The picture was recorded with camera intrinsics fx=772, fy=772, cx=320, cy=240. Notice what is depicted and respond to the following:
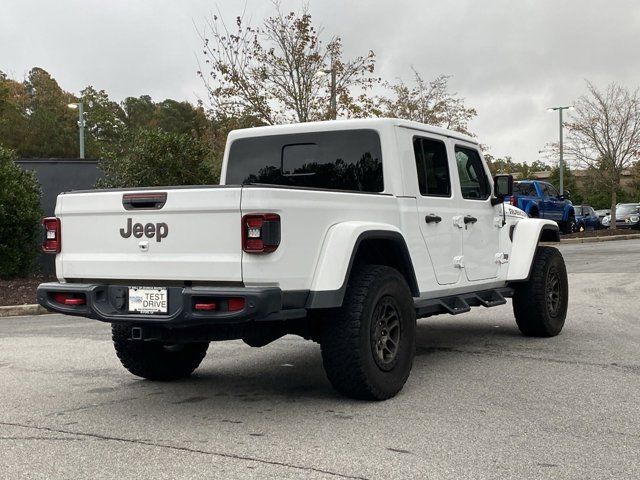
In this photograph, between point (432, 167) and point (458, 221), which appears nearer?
point (432, 167)

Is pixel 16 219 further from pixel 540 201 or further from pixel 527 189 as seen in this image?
pixel 540 201

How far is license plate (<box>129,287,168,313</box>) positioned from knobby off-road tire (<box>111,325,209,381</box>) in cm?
95

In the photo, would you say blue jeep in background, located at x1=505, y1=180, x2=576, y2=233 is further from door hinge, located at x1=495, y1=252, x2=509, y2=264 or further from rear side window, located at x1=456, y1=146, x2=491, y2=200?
rear side window, located at x1=456, y1=146, x2=491, y2=200

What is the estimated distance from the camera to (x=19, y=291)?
1385cm

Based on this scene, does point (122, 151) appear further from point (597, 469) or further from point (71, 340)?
point (597, 469)

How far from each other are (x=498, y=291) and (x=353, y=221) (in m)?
2.73

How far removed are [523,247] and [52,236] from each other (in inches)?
180

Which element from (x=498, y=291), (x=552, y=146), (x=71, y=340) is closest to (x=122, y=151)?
(x=71, y=340)

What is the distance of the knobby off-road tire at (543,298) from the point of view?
7.97 metres

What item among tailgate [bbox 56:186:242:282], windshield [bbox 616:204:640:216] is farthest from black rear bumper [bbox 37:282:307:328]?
windshield [bbox 616:204:640:216]

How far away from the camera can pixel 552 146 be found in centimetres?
3969

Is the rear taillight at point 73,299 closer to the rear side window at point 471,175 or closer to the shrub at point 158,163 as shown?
the rear side window at point 471,175

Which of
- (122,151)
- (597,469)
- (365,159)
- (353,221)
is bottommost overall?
(597,469)

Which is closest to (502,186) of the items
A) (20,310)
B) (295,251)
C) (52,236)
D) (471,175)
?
(471,175)
